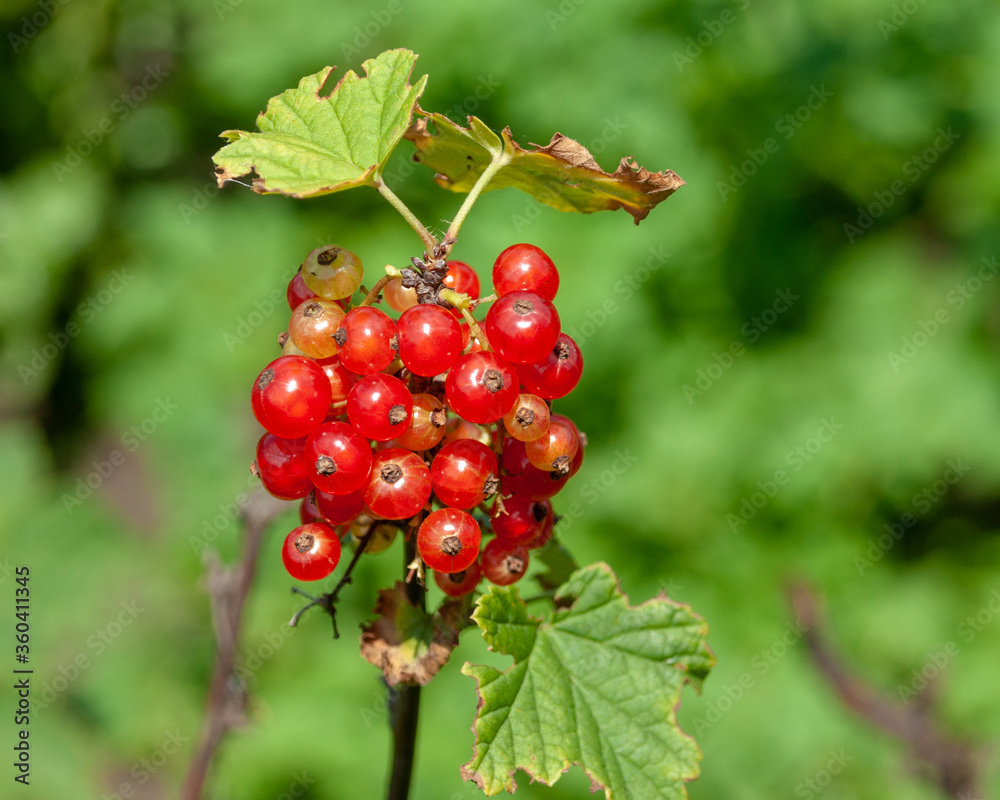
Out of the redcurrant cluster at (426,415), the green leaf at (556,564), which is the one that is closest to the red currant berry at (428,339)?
the redcurrant cluster at (426,415)

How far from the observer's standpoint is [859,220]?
5270 millimetres

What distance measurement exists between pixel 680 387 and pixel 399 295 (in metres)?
3.49

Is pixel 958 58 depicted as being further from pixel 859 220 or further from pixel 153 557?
pixel 153 557

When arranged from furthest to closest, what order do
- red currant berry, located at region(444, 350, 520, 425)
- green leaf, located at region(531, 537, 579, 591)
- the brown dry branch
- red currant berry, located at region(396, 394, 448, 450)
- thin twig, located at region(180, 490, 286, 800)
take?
thin twig, located at region(180, 490, 286, 800) < the brown dry branch < green leaf, located at region(531, 537, 579, 591) < red currant berry, located at region(396, 394, 448, 450) < red currant berry, located at region(444, 350, 520, 425)

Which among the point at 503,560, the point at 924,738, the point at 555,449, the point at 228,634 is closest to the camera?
the point at 555,449

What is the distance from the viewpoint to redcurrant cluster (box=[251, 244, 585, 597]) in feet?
4.36

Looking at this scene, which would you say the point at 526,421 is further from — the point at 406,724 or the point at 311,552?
the point at 406,724

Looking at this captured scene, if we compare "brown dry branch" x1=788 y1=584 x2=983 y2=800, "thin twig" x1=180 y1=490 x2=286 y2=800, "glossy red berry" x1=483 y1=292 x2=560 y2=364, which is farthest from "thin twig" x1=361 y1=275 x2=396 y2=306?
"brown dry branch" x1=788 y1=584 x2=983 y2=800

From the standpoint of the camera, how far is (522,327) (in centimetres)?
133

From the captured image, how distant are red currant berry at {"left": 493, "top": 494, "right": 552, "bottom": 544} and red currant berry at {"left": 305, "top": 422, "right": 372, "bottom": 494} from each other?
26 cm

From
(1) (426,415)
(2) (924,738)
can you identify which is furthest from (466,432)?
(2) (924,738)

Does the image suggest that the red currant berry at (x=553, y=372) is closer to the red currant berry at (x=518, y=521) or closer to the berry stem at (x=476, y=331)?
the berry stem at (x=476, y=331)

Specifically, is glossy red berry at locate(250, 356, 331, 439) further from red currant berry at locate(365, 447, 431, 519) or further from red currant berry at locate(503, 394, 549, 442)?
red currant berry at locate(503, 394, 549, 442)

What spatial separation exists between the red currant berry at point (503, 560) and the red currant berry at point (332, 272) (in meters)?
0.54
